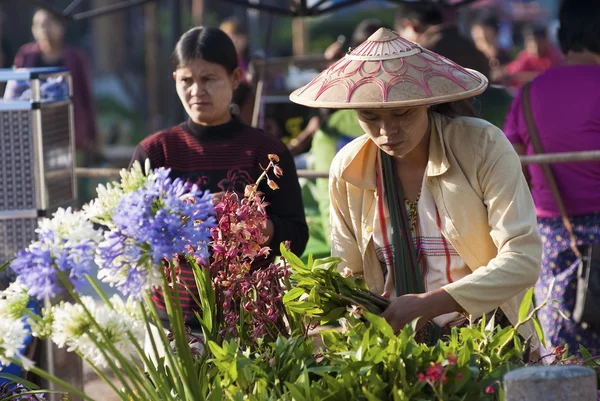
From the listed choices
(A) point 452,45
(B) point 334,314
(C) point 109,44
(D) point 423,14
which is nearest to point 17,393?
(B) point 334,314

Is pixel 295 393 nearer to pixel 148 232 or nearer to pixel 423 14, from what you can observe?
pixel 148 232

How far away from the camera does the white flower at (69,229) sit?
1418mm

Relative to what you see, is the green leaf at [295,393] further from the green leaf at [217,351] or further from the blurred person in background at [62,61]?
the blurred person in background at [62,61]

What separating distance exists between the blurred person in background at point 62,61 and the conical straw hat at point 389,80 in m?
6.45

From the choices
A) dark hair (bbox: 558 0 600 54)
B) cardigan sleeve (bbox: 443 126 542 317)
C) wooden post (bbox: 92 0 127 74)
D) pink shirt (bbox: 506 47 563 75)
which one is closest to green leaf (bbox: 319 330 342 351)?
cardigan sleeve (bbox: 443 126 542 317)

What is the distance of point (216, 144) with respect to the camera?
9.27ft

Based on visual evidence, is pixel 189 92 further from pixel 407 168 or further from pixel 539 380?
pixel 539 380

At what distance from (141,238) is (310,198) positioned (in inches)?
148

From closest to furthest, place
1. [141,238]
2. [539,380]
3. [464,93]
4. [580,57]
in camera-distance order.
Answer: [539,380], [141,238], [464,93], [580,57]

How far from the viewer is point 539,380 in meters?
1.30

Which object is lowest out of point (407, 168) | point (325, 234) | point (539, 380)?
point (325, 234)

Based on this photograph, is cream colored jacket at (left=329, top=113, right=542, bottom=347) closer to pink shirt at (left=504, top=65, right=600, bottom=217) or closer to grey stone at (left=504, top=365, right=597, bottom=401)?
grey stone at (left=504, top=365, right=597, bottom=401)

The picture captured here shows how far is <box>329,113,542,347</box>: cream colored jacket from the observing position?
2039 mm

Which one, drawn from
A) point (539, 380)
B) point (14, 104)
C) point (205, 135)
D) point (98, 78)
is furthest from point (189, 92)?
point (98, 78)
